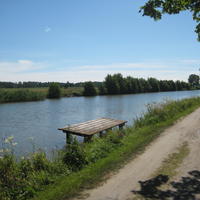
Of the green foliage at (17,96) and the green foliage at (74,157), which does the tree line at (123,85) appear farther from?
the green foliage at (74,157)

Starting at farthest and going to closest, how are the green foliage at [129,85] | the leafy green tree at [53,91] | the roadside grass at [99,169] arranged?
the green foliage at [129,85] → the leafy green tree at [53,91] → the roadside grass at [99,169]

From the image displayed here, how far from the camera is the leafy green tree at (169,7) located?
14.6ft

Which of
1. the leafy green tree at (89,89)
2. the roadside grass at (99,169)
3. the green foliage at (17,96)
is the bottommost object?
the roadside grass at (99,169)

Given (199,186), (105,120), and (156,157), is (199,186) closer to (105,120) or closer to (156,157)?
(156,157)

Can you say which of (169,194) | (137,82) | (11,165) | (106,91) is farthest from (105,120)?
(137,82)

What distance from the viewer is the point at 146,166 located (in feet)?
17.4

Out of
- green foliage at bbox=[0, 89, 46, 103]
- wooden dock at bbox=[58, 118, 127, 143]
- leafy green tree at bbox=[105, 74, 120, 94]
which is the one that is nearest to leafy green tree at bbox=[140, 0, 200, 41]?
wooden dock at bbox=[58, 118, 127, 143]

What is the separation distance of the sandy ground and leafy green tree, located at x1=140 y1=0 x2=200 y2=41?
3879mm

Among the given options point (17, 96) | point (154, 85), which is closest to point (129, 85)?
point (154, 85)

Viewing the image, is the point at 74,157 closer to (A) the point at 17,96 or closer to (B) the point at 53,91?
(A) the point at 17,96

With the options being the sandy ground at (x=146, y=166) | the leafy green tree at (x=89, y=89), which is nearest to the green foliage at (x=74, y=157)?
the sandy ground at (x=146, y=166)

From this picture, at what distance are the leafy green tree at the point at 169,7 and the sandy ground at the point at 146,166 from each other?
12.7ft

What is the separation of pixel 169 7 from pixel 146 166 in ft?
14.5

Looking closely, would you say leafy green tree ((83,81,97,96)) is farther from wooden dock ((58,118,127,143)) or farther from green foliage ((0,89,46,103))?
wooden dock ((58,118,127,143))
